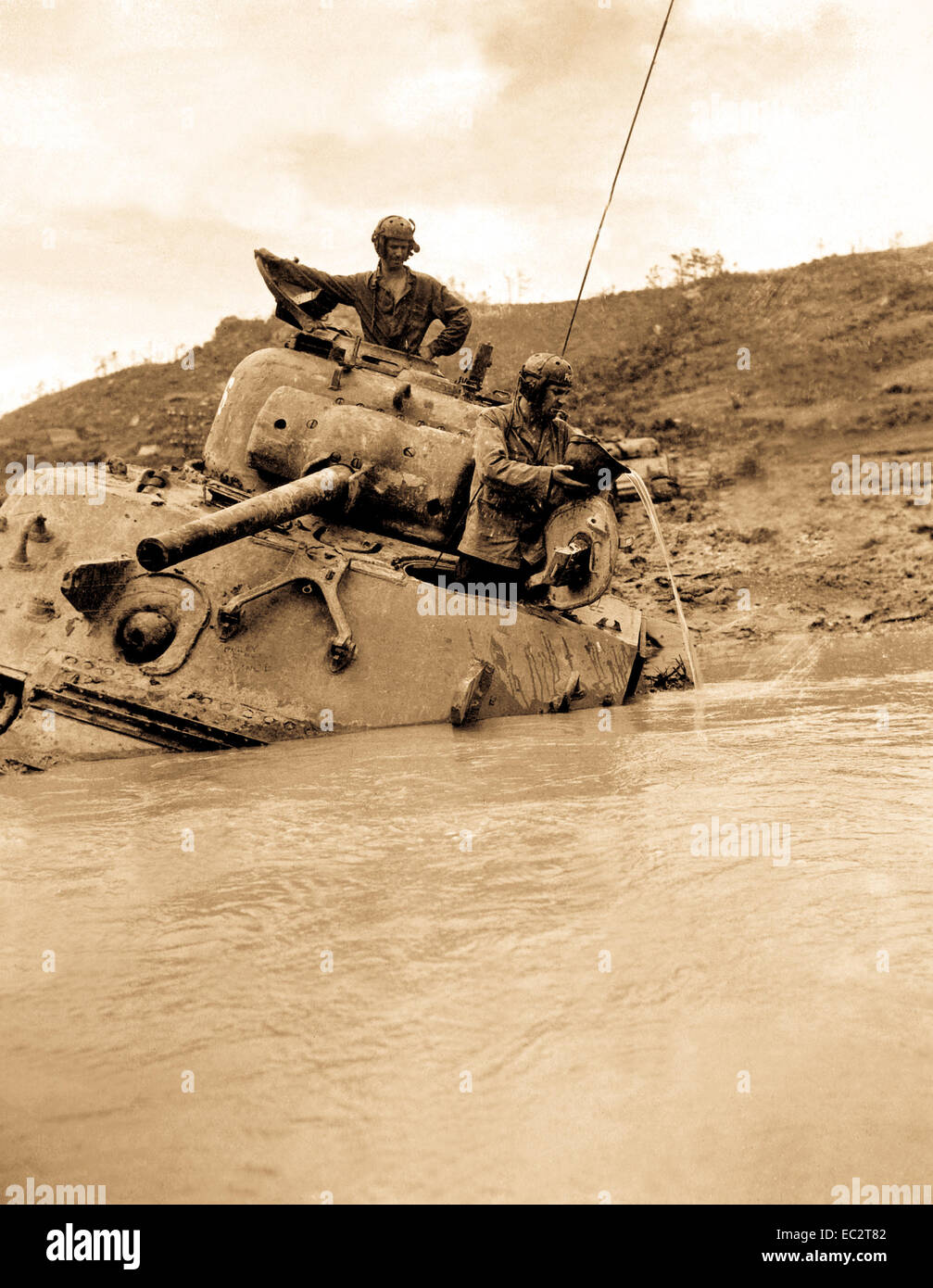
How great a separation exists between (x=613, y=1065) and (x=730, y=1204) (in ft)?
1.27

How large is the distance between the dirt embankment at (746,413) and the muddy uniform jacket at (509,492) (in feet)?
6.78

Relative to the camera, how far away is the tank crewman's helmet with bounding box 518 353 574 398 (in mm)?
6203

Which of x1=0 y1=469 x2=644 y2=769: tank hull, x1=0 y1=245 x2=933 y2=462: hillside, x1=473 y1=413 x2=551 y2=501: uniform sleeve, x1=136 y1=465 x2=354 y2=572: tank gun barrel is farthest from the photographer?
x1=0 y1=245 x2=933 y2=462: hillside

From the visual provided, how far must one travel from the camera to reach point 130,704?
5207 mm

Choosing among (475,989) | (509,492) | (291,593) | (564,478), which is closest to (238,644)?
(291,593)

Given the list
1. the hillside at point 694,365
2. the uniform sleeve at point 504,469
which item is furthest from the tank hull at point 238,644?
the hillside at point 694,365

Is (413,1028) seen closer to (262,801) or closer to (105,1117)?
(105,1117)

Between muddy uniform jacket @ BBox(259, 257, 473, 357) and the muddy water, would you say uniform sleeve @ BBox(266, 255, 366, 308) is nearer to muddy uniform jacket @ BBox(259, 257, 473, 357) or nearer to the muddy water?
muddy uniform jacket @ BBox(259, 257, 473, 357)

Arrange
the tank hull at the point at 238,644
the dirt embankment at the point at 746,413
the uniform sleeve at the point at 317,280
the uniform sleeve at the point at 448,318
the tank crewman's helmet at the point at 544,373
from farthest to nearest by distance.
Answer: the dirt embankment at the point at 746,413, the uniform sleeve at the point at 448,318, the uniform sleeve at the point at 317,280, the tank crewman's helmet at the point at 544,373, the tank hull at the point at 238,644

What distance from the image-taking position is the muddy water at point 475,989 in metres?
1.85

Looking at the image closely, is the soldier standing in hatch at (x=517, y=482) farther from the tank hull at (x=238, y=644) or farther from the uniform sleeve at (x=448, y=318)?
the uniform sleeve at (x=448, y=318)

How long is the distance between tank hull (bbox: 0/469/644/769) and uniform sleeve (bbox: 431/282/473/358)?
2.42 m

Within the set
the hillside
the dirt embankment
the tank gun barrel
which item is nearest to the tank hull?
the tank gun barrel

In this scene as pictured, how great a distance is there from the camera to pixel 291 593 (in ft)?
18.5
